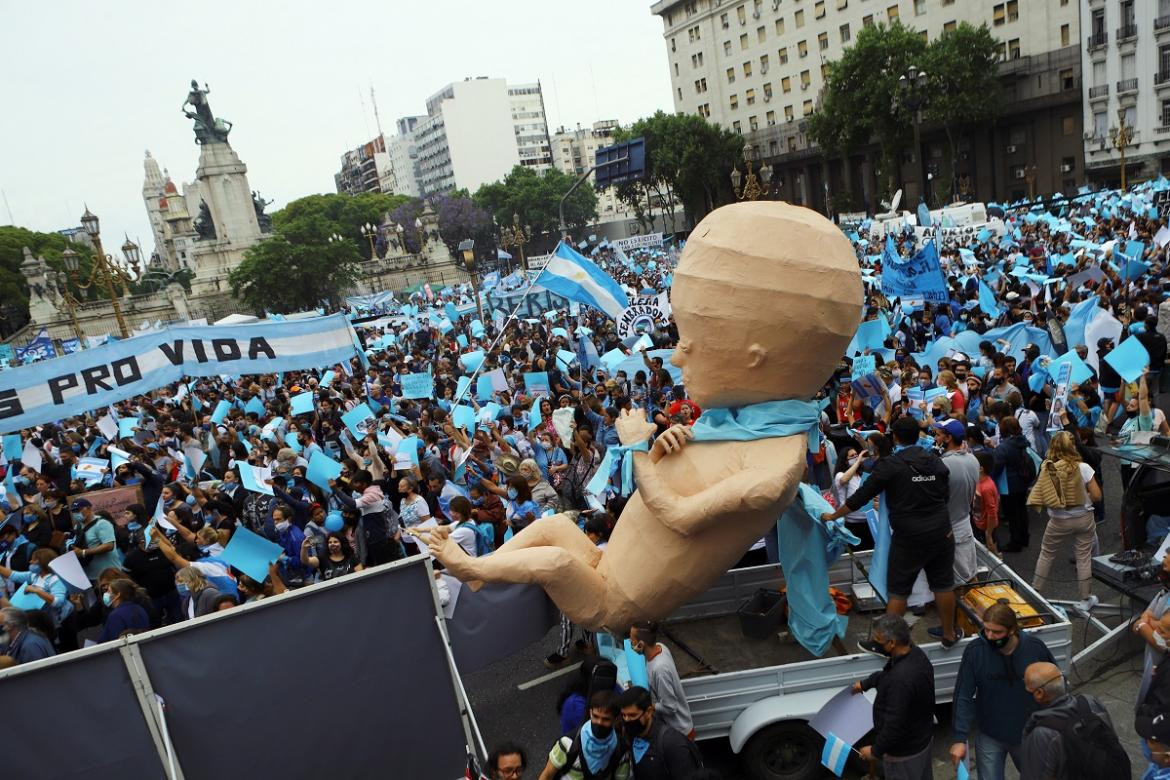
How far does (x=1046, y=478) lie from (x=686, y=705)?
3.66 meters

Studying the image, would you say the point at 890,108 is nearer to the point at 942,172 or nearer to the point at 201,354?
the point at 942,172

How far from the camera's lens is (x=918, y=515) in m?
5.12

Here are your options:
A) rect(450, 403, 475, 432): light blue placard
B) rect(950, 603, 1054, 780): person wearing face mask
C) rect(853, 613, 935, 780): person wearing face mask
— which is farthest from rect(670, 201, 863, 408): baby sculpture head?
rect(450, 403, 475, 432): light blue placard

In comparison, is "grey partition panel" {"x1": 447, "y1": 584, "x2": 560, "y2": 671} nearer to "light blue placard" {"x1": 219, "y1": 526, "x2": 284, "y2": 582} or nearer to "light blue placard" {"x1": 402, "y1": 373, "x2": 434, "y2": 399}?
"light blue placard" {"x1": 219, "y1": 526, "x2": 284, "y2": 582}

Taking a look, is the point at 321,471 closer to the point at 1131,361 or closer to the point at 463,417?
the point at 463,417

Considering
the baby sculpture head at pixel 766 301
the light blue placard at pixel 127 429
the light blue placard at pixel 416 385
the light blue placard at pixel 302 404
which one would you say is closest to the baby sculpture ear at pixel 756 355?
the baby sculpture head at pixel 766 301

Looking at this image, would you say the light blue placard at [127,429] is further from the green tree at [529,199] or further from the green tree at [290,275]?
the green tree at [529,199]

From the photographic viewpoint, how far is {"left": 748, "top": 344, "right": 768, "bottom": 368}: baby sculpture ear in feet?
15.5

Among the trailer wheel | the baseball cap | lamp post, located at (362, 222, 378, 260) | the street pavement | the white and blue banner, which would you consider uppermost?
lamp post, located at (362, 222, 378, 260)

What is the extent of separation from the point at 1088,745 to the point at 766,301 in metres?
2.72

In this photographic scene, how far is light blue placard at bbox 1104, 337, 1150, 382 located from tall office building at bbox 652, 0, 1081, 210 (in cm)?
3836

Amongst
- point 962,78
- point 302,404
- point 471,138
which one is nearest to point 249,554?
point 302,404

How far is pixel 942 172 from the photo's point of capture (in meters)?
48.2

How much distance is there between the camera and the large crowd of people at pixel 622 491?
13.1 ft
